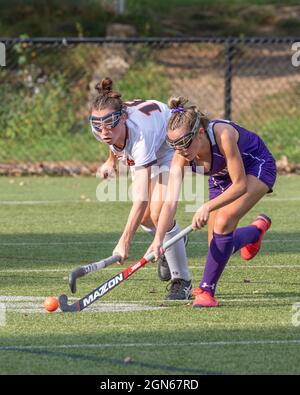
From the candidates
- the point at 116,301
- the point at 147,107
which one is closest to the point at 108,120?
the point at 147,107

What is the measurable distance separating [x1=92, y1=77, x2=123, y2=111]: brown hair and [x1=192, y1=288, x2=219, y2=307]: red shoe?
4.38ft

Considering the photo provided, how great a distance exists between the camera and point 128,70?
66.7 feet

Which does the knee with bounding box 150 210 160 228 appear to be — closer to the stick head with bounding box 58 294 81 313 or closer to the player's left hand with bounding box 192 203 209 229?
the player's left hand with bounding box 192 203 209 229

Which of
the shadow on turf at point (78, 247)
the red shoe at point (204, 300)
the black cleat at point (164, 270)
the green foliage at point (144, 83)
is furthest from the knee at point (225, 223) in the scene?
the green foliage at point (144, 83)

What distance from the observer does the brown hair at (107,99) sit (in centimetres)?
784

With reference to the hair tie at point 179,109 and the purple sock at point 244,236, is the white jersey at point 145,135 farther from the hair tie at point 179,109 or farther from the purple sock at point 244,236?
the purple sock at point 244,236

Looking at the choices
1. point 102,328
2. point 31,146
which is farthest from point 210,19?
point 102,328

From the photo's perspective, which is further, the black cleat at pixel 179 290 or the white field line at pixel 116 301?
the black cleat at pixel 179 290

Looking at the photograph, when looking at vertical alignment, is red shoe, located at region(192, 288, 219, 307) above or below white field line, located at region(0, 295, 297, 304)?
below

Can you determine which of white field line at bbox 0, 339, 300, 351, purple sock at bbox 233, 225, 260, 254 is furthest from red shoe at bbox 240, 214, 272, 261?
white field line at bbox 0, 339, 300, 351

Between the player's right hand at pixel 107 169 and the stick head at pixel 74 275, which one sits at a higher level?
the player's right hand at pixel 107 169

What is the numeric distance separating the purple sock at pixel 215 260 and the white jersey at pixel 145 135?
681 millimetres

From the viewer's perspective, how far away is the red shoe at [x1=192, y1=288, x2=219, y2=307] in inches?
304

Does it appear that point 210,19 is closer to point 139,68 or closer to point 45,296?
point 139,68
